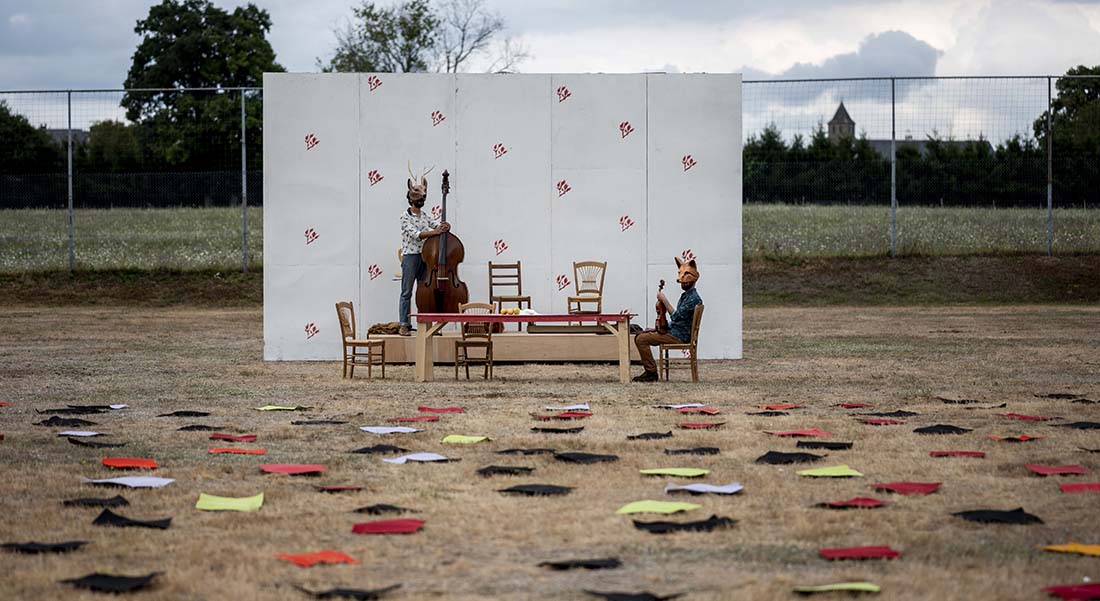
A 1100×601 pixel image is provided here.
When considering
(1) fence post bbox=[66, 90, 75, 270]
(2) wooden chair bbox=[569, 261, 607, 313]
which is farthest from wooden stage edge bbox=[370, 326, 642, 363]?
(1) fence post bbox=[66, 90, 75, 270]

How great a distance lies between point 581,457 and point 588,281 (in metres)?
8.15

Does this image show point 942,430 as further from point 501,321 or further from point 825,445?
point 501,321

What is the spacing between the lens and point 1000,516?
5.46m

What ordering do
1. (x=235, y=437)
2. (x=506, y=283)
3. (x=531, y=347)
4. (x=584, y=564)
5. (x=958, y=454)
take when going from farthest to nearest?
1. (x=506, y=283)
2. (x=531, y=347)
3. (x=235, y=437)
4. (x=958, y=454)
5. (x=584, y=564)

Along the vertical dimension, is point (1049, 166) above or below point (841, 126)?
below

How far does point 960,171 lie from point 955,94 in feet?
5.10

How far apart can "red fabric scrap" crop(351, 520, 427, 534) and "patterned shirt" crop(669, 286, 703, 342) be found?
272 inches

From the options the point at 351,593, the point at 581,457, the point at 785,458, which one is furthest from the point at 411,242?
the point at 351,593

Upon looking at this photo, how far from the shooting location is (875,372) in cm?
1264

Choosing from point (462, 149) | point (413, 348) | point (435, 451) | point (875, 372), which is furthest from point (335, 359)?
point (435, 451)

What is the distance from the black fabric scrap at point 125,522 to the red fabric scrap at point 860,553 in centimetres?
239

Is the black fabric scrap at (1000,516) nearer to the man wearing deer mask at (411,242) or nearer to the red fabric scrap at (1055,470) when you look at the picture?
the red fabric scrap at (1055,470)

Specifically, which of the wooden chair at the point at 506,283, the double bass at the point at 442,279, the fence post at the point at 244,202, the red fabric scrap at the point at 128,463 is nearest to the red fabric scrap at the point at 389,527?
the red fabric scrap at the point at 128,463

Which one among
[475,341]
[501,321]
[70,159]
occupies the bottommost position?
[475,341]
